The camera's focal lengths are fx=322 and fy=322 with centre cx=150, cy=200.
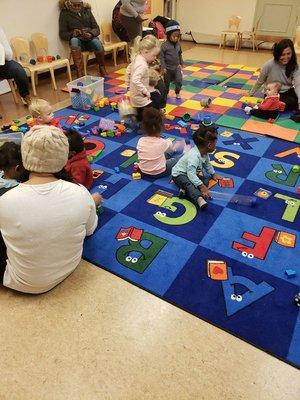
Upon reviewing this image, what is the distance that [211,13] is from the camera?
751 cm

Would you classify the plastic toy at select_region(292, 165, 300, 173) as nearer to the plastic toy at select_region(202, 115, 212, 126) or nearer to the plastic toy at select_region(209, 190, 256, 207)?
the plastic toy at select_region(209, 190, 256, 207)

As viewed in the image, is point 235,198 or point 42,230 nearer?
Answer: point 42,230

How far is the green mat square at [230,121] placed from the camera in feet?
11.6

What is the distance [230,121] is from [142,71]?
1123 mm

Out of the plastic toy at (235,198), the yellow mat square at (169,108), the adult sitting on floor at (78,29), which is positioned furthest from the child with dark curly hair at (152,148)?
the adult sitting on floor at (78,29)

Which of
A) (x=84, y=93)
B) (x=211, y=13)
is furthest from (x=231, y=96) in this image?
(x=211, y=13)

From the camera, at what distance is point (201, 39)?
307 inches

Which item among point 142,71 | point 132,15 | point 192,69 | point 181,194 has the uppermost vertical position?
point 132,15

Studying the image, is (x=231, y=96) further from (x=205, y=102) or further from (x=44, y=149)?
(x=44, y=149)

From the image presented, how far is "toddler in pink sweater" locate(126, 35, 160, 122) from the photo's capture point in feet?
10.9

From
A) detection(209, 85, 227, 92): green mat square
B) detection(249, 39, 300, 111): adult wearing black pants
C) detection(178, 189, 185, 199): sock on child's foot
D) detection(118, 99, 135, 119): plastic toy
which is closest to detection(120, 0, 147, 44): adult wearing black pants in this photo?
detection(209, 85, 227, 92): green mat square

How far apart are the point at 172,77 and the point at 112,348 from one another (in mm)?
3653

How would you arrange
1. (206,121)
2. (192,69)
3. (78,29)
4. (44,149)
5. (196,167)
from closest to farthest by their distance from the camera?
1. (44,149)
2. (196,167)
3. (206,121)
4. (78,29)
5. (192,69)

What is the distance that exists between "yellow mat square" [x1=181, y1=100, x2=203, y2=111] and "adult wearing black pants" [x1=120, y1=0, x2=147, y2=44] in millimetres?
2244
